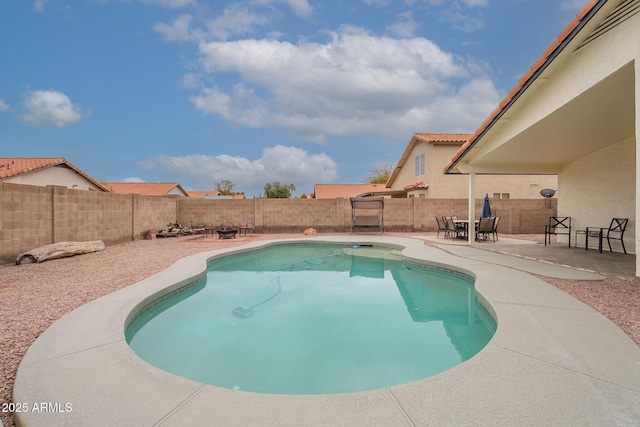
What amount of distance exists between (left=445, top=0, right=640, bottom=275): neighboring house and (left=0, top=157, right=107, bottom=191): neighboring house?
22573 millimetres

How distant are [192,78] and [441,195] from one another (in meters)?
17.5

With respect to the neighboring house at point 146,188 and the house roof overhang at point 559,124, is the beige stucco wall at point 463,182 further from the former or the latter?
the neighboring house at point 146,188

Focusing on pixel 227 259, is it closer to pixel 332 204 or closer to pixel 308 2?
pixel 332 204

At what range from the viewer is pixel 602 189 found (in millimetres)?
8859

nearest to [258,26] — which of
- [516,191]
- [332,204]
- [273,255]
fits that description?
[332,204]

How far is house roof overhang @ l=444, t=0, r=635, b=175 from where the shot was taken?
183 inches

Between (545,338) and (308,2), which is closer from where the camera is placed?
(545,338)

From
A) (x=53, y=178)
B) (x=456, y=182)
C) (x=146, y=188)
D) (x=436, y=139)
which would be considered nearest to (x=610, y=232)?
(x=456, y=182)

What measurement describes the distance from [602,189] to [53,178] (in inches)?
1079

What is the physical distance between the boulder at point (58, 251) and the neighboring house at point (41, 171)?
13.1m

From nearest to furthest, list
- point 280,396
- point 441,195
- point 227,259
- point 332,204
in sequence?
point 280,396 → point 227,259 → point 332,204 → point 441,195

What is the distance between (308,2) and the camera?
13266 millimetres

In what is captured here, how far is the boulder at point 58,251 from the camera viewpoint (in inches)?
292

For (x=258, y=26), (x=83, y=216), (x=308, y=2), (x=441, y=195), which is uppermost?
(x=308, y=2)
